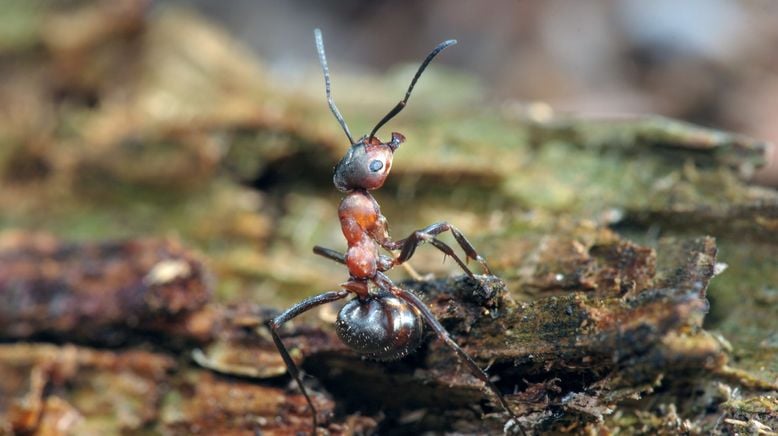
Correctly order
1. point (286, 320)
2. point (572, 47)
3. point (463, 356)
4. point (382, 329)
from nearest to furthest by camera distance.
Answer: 1. point (463, 356)
2. point (382, 329)
3. point (286, 320)
4. point (572, 47)

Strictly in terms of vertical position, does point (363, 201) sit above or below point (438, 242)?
above

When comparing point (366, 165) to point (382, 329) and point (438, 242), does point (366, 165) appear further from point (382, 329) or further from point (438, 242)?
point (382, 329)

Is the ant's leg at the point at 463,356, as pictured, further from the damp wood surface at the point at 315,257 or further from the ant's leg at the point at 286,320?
the ant's leg at the point at 286,320

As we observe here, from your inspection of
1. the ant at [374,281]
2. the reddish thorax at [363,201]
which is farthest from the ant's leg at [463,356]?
the reddish thorax at [363,201]

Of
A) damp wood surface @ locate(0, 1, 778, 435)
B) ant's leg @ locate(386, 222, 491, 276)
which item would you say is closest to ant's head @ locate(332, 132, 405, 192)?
ant's leg @ locate(386, 222, 491, 276)

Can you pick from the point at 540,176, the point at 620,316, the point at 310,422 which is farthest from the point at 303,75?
the point at 620,316

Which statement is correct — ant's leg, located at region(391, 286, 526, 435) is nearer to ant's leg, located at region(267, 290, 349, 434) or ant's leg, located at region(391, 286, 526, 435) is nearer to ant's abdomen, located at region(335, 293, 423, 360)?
ant's abdomen, located at region(335, 293, 423, 360)

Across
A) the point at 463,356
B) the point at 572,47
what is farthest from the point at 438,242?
the point at 572,47
